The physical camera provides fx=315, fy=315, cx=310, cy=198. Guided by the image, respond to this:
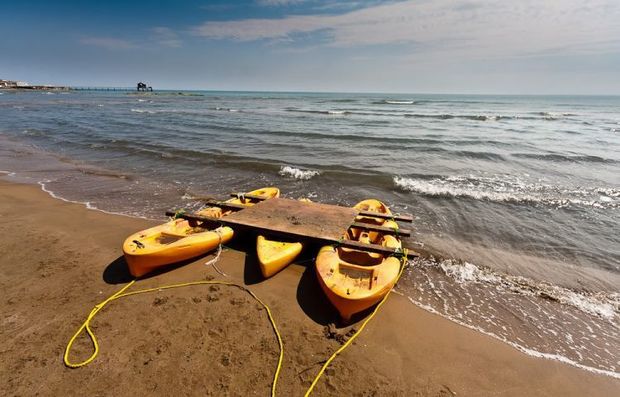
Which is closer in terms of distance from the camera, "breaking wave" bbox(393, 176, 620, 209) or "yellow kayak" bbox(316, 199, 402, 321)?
"yellow kayak" bbox(316, 199, 402, 321)

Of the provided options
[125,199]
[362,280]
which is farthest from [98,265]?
[362,280]

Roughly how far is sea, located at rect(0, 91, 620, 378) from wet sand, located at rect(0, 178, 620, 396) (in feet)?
1.79

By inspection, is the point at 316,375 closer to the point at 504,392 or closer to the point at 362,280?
the point at 362,280

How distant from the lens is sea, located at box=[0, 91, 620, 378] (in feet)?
16.0

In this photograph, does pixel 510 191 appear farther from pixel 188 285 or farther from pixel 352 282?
pixel 188 285

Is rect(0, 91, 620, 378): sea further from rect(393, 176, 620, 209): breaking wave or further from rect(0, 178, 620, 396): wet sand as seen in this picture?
rect(0, 178, 620, 396): wet sand

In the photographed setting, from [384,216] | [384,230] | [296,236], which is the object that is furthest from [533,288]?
[296,236]

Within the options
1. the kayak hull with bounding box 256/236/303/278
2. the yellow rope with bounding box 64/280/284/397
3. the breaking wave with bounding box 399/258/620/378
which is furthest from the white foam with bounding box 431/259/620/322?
the yellow rope with bounding box 64/280/284/397

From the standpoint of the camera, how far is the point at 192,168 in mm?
12859

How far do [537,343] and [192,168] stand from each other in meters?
12.1

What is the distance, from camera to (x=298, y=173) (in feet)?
40.3

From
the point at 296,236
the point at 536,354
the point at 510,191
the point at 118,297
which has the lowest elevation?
the point at 536,354

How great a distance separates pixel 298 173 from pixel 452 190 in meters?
5.53

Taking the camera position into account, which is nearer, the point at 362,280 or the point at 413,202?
the point at 362,280
